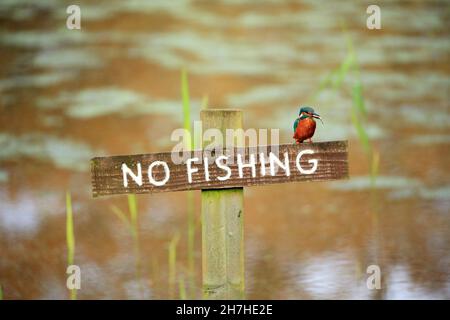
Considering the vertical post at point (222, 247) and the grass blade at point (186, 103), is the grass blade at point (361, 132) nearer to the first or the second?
the grass blade at point (186, 103)

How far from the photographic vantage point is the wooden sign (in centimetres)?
143

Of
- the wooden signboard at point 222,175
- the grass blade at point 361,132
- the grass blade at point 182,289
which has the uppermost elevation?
the grass blade at point 361,132

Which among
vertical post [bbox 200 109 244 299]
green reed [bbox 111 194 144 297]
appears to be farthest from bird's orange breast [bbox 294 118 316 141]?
green reed [bbox 111 194 144 297]

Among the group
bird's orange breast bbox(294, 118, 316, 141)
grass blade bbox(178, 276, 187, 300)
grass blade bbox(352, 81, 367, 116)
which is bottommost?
grass blade bbox(178, 276, 187, 300)

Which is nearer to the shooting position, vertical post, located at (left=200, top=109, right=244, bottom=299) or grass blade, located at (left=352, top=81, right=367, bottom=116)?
vertical post, located at (left=200, top=109, right=244, bottom=299)

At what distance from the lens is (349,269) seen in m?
2.39

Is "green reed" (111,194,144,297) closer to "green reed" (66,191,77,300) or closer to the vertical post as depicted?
"green reed" (66,191,77,300)

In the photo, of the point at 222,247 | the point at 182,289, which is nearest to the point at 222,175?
the point at 222,247

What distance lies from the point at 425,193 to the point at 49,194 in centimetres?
135

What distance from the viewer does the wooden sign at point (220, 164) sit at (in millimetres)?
1432

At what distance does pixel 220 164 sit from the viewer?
143cm

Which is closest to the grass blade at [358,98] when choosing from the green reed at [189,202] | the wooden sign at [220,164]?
the green reed at [189,202]

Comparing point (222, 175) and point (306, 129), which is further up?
point (306, 129)

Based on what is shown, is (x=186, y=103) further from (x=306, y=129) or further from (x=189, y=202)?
(x=306, y=129)
